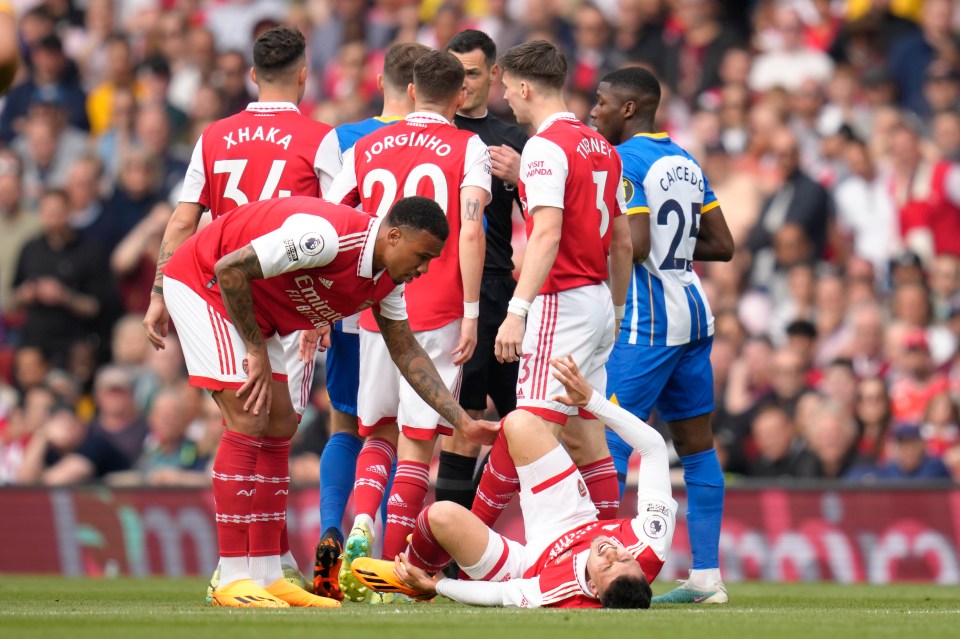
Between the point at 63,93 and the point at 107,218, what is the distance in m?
2.81

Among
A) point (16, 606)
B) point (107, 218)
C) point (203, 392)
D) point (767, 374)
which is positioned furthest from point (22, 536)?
point (767, 374)

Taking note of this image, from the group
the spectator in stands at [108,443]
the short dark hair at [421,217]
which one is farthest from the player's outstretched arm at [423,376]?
the spectator in stands at [108,443]

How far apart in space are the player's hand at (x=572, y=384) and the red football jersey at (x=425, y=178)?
99 centimetres

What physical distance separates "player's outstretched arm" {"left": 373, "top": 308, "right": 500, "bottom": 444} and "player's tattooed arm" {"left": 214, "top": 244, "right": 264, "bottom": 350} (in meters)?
0.77

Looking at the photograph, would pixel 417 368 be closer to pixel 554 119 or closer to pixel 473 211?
pixel 473 211

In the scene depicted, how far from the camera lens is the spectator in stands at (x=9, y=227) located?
17.0 metres

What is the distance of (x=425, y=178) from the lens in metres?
8.84

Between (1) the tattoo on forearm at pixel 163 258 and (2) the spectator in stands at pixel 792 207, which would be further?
(2) the spectator in stands at pixel 792 207

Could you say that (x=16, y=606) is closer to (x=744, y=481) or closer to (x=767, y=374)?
(x=744, y=481)

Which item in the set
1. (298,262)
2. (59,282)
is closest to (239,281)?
(298,262)

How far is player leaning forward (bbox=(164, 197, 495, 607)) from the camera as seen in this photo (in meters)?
7.77

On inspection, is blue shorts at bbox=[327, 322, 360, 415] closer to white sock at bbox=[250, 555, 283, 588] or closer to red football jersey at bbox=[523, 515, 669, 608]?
white sock at bbox=[250, 555, 283, 588]

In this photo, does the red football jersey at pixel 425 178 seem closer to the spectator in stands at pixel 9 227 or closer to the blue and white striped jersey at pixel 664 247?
the blue and white striped jersey at pixel 664 247

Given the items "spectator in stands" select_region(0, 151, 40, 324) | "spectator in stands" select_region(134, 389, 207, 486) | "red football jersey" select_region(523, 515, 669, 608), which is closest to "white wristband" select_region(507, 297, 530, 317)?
"red football jersey" select_region(523, 515, 669, 608)
